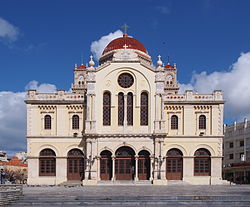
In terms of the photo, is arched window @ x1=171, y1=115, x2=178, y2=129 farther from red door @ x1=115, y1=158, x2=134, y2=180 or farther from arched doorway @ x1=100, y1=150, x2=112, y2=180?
arched doorway @ x1=100, y1=150, x2=112, y2=180

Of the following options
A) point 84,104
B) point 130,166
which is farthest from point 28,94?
point 130,166

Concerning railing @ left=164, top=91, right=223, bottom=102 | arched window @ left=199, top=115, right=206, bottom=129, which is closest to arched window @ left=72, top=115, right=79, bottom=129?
railing @ left=164, top=91, right=223, bottom=102

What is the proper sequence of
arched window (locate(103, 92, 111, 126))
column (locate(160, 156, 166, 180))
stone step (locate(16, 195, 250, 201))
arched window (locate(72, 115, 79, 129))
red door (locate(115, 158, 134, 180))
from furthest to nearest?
1. arched window (locate(72, 115, 79, 129))
2. arched window (locate(103, 92, 111, 126))
3. red door (locate(115, 158, 134, 180))
4. column (locate(160, 156, 166, 180))
5. stone step (locate(16, 195, 250, 201))

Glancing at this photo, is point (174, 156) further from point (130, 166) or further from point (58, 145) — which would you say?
point (58, 145)

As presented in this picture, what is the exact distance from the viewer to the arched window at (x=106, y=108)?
47906 mm

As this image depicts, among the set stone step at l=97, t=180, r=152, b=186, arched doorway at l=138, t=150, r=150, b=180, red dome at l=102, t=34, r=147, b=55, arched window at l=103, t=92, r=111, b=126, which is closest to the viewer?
stone step at l=97, t=180, r=152, b=186

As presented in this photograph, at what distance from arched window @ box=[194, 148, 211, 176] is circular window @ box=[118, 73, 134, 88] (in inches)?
421

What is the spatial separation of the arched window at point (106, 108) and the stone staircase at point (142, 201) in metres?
22.2

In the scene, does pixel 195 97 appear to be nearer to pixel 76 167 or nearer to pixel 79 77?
pixel 76 167

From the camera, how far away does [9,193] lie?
24.8 m

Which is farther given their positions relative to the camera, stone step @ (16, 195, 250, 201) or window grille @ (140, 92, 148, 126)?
window grille @ (140, 92, 148, 126)

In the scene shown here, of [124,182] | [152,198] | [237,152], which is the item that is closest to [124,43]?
[124,182]

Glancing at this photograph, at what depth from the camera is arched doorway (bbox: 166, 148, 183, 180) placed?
47781 millimetres

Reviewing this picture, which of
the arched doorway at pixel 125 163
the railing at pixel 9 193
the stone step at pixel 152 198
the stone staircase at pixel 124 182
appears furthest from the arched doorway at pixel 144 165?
the railing at pixel 9 193
